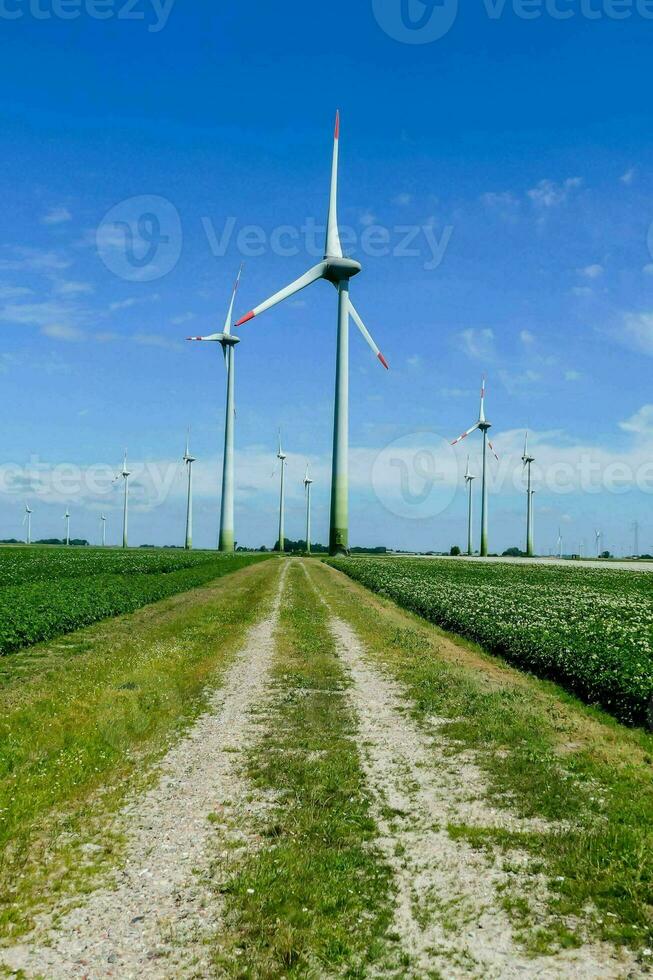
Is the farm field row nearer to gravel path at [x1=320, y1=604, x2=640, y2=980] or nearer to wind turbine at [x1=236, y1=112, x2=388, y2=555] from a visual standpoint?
gravel path at [x1=320, y1=604, x2=640, y2=980]

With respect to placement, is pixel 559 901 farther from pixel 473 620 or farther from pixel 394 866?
pixel 473 620

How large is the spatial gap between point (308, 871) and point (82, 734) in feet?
24.5

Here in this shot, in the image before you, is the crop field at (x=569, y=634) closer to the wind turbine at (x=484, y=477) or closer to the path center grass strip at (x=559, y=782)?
the path center grass strip at (x=559, y=782)

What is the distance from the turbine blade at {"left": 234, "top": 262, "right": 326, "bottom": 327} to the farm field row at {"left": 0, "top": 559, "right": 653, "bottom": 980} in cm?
7819

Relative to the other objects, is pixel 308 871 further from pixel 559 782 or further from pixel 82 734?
pixel 82 734

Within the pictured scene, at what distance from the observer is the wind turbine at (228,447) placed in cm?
13450

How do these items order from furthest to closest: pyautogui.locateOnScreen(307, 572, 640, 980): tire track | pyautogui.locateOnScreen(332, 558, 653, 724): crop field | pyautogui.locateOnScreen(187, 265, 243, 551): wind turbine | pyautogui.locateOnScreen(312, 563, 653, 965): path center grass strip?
pyautogui.locateOnScreen(187, 265, 243, 551): wind turbine
pyautogui.locateOnScreen(332, 558, 653, 724): crop field
pyautogui.locateOnScreen(312, 563, 653, 965): path center grass strip
pyautogui.locateOnScreen(307, 572, 640, 980): tire track

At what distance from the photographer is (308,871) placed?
9047 millimetres

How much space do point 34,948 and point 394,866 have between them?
13.8 feet

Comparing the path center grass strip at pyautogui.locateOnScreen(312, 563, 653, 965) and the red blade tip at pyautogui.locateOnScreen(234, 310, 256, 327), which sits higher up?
the red blade tip at pyautogui.locateOnScreen(234, 310, 256, 327)

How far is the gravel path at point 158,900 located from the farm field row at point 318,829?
29mm

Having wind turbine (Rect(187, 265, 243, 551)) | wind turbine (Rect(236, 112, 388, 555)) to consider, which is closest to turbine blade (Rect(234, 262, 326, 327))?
wind turbine (Rect(236, 112, 388, 555))

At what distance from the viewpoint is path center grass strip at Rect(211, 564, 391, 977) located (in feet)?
24.4

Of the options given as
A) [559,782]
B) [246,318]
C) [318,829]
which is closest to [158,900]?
[318,829]
